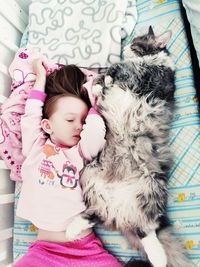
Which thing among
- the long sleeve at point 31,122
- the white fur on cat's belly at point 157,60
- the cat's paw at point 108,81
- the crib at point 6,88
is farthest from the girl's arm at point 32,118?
the white fur on cat's belly at point 157,60

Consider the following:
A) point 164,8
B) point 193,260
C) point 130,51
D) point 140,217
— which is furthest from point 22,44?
point 193,260

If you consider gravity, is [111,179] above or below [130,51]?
below

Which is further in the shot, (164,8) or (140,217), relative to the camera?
(164,8)

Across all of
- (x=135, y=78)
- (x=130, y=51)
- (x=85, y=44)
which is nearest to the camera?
(x=135, y=78)

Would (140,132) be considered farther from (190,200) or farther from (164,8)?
(164,8)

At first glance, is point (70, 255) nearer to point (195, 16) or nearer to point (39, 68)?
point (39, 68)

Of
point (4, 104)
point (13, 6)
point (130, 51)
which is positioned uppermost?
point (13, 6)

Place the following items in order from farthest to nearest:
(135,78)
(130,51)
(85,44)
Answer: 1. (85,44)
2. (130,51)
3. (135,78)

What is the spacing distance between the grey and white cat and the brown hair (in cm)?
8

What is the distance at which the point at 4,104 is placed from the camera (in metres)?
1.18

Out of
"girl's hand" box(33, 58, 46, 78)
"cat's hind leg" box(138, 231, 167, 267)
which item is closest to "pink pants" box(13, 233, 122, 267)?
"cat's hind leg" box(138, 231, 167, 267)

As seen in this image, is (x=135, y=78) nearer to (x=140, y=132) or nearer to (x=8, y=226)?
(x=140, y=132)

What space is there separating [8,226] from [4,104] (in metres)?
0.44

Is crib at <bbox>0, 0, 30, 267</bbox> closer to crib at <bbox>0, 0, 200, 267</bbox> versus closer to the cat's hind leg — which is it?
crib at <bbox>0, 0, 200, 267</bbox>
